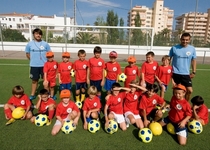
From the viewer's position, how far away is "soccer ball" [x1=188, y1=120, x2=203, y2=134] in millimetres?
3662

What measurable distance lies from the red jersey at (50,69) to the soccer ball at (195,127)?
4105mm

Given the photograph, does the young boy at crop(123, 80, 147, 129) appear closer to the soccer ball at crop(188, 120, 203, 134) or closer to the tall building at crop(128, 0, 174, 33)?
the soccer ball at crop(188, 120, 203, 134)

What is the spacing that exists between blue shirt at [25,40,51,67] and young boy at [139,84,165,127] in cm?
340

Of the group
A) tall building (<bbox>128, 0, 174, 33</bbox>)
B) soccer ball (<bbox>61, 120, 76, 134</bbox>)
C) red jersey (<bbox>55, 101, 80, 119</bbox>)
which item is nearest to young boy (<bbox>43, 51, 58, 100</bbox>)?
red jersey (<bbox>55, 101, 80, 119</bbox>)

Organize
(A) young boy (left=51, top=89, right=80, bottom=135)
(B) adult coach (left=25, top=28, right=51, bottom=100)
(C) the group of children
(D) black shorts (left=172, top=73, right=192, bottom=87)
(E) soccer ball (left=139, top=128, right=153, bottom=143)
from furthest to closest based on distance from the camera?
(B) adult coach (left=25, top=28, right=51, bottom=100) < (D) black shorts (left=172, top=73, right=192, bottom=87) < (A) young boy (left=51, top=89, right=80, bottom=135) < (C) the group of children < (E) soccer ball (left=139, top=128, right=153, bottom=143)

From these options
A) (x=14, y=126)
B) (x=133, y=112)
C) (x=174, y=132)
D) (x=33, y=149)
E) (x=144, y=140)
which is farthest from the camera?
(x=133, y=112)

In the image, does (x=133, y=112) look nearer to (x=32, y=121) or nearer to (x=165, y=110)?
(x=165, y=110)

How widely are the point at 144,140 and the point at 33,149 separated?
7.31 ft

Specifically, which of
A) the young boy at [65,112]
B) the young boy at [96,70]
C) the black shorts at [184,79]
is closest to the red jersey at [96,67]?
the young boy at [96,70]

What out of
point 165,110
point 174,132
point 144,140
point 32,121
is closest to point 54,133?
point 32,121

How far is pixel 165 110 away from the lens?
491 cm

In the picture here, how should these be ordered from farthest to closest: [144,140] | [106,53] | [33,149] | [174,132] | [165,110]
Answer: [106,53]
[165,110]
[174,132]
[144,140]
[33,149]

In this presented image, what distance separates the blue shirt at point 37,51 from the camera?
16.7ft

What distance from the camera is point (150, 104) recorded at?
161 inches
